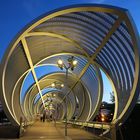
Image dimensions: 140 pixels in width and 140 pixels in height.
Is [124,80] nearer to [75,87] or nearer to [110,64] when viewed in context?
[110,64]

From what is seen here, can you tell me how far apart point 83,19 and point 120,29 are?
10.8 feet

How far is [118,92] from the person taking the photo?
2483 centimetres

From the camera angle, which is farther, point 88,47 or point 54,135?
point 88,47

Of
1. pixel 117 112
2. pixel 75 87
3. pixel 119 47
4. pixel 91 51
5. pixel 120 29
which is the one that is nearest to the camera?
pixel 120 29

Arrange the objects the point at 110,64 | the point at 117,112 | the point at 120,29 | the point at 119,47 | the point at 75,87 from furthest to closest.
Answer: the point at 75,87
the point at 110,64
the point at 117,112
the point at 119,47
the point at 120,29

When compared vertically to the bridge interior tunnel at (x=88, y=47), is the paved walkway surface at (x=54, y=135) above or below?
below

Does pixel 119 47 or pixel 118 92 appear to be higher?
pixel 119 47

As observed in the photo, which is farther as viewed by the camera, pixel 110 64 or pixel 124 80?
pixel 110 64

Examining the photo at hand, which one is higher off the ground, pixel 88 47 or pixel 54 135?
pixel 88 47

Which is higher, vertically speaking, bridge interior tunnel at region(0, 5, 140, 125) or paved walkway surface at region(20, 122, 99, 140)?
bridge interior tunnel at region(0, 5, 140, 125)

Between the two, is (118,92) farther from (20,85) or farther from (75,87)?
(75,87)

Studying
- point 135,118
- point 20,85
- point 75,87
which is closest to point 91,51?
point 135,118

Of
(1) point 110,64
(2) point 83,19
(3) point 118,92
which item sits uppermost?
(2) point 83,19

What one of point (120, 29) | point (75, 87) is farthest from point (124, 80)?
point (75, 87)
